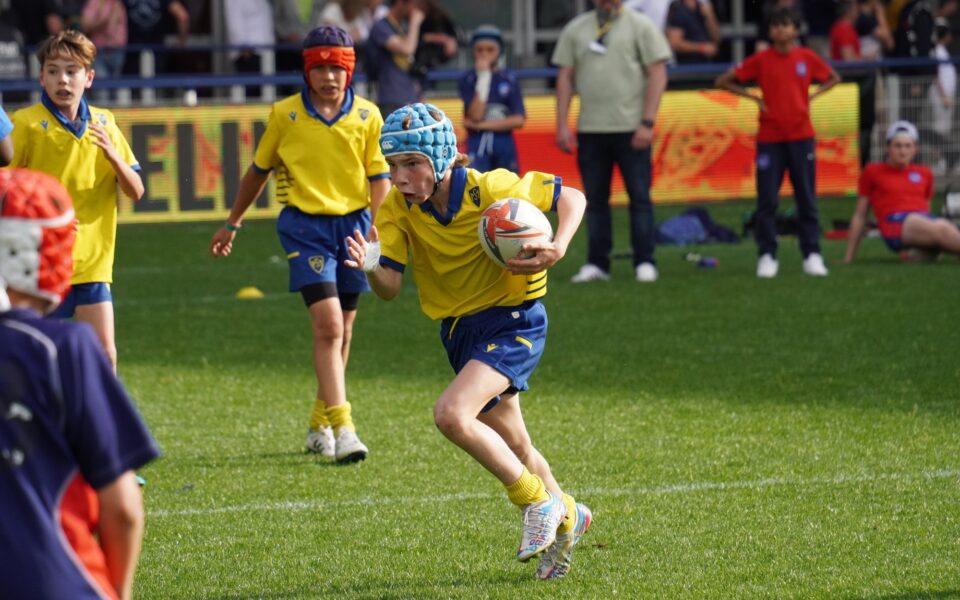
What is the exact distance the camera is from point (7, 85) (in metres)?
17.5

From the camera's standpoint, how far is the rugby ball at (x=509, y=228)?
5406 millimetres

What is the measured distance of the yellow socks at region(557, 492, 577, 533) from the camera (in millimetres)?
5516

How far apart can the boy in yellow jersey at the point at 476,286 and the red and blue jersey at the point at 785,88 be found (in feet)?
27.9

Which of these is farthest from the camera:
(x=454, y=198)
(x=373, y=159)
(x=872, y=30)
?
(x=872, y=30)

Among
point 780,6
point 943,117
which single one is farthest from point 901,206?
point 780,6

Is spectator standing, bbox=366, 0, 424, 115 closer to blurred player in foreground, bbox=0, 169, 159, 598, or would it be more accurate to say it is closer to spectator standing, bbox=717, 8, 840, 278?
spectator standing, bbox=717, 8, 840, 278

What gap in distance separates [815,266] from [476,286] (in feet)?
28.7

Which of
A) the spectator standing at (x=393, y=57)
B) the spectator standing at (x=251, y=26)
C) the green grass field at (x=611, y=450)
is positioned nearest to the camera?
the green grass field at (x=611, y=450)

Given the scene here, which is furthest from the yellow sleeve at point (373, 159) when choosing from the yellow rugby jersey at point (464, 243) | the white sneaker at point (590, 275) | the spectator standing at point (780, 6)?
the spectator standing at point (780, 6)

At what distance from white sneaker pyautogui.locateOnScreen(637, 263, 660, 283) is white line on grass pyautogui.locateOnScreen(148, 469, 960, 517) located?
704 centimetres

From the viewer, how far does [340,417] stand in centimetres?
764

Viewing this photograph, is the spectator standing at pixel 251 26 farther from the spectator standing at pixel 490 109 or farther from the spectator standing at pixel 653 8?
the spectator standing at pixel 490 109

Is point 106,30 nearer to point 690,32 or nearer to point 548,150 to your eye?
point 548,150

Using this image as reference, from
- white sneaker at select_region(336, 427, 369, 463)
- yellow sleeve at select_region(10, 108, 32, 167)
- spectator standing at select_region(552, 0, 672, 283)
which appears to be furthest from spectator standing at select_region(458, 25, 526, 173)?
yellow sleeve at select_region(10, 108, 32, 167)
